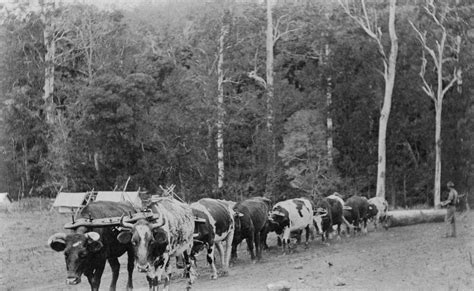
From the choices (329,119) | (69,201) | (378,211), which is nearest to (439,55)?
(329,119)

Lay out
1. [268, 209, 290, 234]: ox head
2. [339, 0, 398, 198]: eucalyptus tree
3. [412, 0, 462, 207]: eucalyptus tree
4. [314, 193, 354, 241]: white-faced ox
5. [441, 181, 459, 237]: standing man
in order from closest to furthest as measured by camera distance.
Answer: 1. [268, 209, 290, 234]: ox head
2. [441, 181, 459, 237]: standing man
3. [314, 193, 354, 241]: white-faced ox
4. [339, 0, 398, 198]: eucalyptus tree
5. [412, 0, 462, 207]: eucalyptus tree

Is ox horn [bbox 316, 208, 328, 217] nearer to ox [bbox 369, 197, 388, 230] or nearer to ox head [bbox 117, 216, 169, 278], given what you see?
ox [bbox 369, 197, 388, 230]

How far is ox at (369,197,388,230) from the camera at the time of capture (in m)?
27.2

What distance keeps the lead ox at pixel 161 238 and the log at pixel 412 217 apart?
15.1 m

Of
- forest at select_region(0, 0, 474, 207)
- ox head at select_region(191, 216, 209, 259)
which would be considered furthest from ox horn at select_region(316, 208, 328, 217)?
forest at select_region(0, 0, 474, 207)

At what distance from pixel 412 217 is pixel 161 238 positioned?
18187 millimetres

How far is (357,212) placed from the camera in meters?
25.4

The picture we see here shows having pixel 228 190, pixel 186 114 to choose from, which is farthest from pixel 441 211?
pixel 186 114

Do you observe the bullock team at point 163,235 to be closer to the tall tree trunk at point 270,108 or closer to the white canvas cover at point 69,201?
the white canvas cover at point 69,201

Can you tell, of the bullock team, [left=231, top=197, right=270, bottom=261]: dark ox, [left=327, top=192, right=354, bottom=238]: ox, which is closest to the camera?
the bullock team

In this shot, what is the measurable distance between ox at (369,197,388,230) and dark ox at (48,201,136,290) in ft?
51.3

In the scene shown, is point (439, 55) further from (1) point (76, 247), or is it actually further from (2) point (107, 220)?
(1) point (76, 247)

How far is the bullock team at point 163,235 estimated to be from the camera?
11062 mm

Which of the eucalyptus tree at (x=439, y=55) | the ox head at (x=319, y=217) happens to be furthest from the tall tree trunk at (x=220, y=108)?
the ox head at (x=319, y=217)
